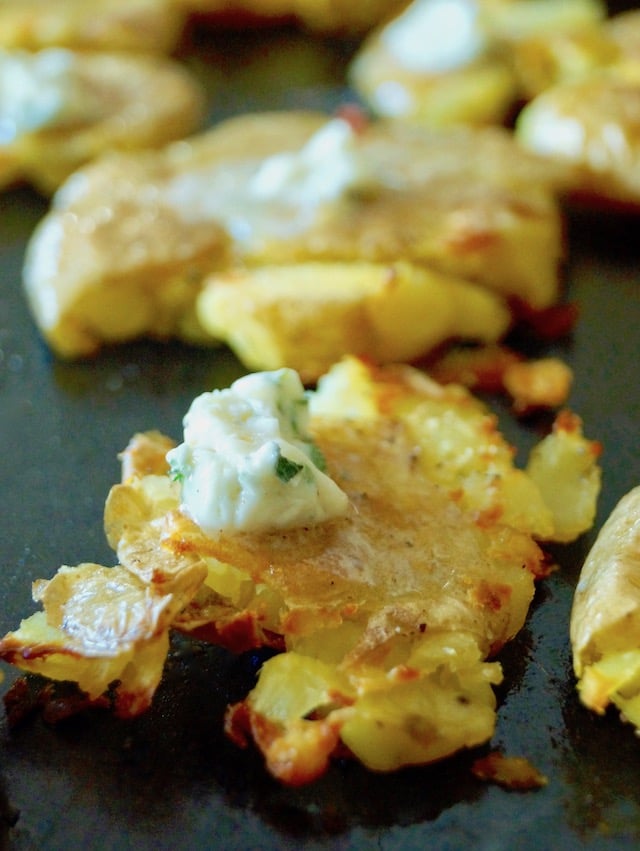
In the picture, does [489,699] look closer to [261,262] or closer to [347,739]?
[347,739]

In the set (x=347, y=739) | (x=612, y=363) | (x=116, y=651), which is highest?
(x=116, y=651)

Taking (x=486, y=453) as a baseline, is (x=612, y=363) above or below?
below

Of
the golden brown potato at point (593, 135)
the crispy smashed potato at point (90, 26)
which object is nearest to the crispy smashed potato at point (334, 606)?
the golden brown potato at point (593, 135)

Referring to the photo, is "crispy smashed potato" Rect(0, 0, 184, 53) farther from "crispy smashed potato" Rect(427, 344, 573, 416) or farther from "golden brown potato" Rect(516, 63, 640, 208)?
"crispy smashed potato" Rect(427, 344, 573, 416)

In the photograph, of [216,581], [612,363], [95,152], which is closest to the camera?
[216,581]

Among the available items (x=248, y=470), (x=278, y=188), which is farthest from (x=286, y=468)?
(x=278, y=188)

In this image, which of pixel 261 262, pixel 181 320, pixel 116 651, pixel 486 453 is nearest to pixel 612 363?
pixel 486 453

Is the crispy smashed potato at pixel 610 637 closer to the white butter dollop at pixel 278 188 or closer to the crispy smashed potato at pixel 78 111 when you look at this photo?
the white butter dollop at pixel 278 188

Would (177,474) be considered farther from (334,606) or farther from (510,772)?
(510,772)
